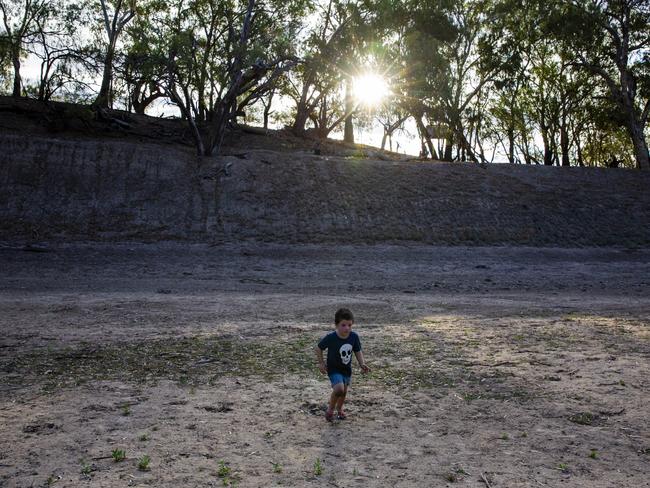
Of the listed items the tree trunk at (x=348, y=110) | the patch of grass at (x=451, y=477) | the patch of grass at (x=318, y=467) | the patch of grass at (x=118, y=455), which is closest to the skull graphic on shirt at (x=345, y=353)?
the patch of grass at (x=318, y=467)

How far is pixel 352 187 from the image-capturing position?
1037 inches

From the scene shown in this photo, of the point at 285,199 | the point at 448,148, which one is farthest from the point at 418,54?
the point at 285,199

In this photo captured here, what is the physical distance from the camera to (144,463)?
4.65m

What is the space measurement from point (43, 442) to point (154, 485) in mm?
1460

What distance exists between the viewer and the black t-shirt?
5.82m

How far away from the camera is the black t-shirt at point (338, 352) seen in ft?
19.1

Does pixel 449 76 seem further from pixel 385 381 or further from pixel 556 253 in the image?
pixel 385 381

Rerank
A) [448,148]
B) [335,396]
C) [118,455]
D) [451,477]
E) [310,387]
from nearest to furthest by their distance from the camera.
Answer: [451,477]
[118,455]
[335,396]
[310,387]
[448,148]

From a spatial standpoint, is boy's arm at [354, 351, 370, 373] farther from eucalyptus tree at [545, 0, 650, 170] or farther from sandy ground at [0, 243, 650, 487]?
eucalyptus tree at [545, 0, 650, 170]

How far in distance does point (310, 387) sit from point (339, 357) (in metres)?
1.27

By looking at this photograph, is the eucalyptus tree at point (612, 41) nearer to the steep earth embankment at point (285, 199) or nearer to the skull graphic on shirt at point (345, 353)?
the steep earth embankment at point (285, 199)

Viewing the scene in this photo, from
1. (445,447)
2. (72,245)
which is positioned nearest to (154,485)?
(445,447)

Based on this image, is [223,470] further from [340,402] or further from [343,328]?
[343,328]

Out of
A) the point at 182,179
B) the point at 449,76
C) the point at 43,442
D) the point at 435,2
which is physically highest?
the point at 435,2
